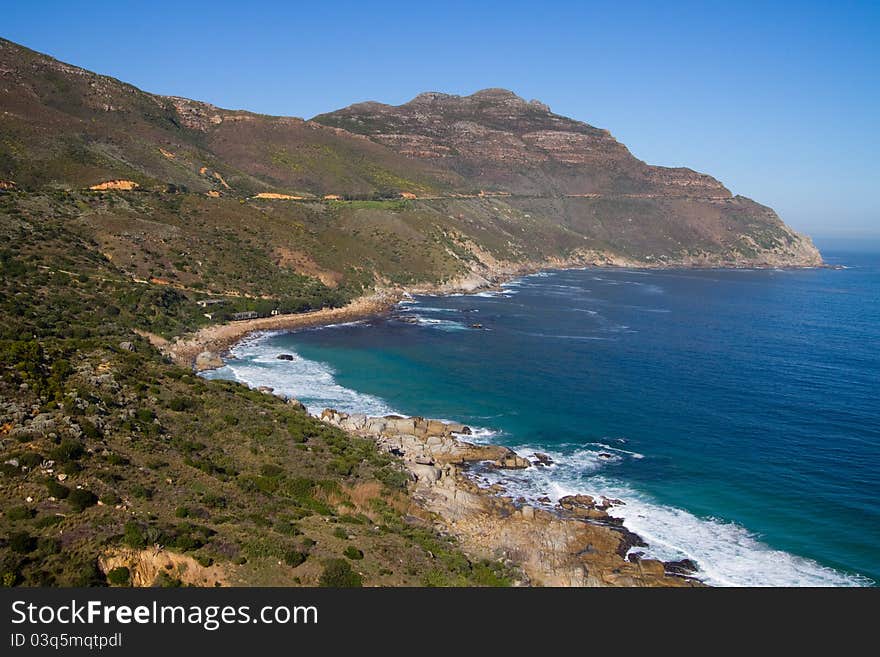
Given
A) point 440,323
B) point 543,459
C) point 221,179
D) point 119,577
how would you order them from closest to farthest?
point 119,577
point 543,459
point 440,323
point 221,179

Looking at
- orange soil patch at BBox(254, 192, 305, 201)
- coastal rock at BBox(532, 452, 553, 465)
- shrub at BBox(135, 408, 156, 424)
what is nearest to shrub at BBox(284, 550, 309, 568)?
shrub at BBox(135, 408, 156, 424)

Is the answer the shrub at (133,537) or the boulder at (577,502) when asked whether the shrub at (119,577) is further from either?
the boulder at (577,502)

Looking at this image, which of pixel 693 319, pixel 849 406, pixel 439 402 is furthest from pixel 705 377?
pixel 693 319

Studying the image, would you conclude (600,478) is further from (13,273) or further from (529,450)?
(13,273)

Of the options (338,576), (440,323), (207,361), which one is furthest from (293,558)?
(440,323)

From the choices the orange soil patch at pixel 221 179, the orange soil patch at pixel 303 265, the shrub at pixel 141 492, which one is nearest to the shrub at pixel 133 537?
the shrub at pixel 141 492

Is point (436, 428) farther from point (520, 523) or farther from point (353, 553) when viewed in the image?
point (353, 553)

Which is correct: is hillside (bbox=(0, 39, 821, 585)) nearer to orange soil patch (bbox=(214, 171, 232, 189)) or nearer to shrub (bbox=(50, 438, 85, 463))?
shrub (bbox=(50, 438, 85, 463))
